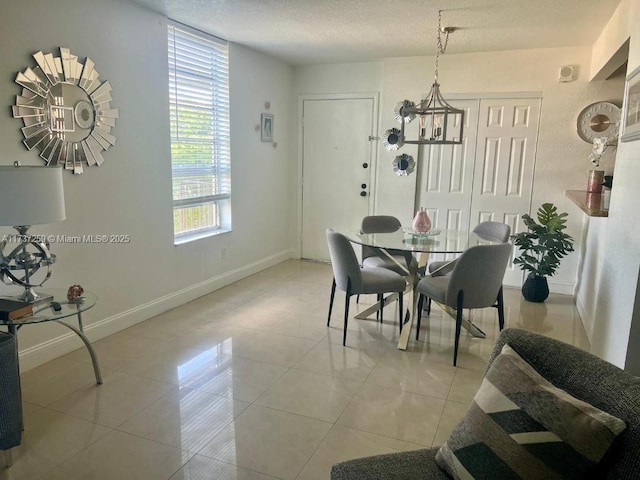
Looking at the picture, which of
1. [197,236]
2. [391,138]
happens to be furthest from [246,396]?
[391,138]

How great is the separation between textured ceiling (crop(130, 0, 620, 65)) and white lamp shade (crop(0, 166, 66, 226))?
180cm

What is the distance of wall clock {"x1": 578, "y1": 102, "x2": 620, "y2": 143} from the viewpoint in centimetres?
442

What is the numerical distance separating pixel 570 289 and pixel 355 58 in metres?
3.42

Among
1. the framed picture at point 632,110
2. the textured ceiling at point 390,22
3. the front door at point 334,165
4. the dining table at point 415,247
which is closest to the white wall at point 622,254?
the framed picture at point 632,110

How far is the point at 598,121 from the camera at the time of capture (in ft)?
14.8

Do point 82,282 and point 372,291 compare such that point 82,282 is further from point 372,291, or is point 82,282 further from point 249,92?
point 249,92

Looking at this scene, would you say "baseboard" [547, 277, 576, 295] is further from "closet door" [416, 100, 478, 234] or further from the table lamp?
the table lamp

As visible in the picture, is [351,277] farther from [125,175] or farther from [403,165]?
[403,165]

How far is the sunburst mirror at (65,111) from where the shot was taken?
9.18ft

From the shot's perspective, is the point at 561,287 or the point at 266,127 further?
the point at 266,127

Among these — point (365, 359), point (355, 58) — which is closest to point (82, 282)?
point (365, 359)

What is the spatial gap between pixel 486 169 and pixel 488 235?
1166mm

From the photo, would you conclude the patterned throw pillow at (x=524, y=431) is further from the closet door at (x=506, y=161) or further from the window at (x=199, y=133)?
the closet door at (x=506, y=161)

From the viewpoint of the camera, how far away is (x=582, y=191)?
4.64 meters
